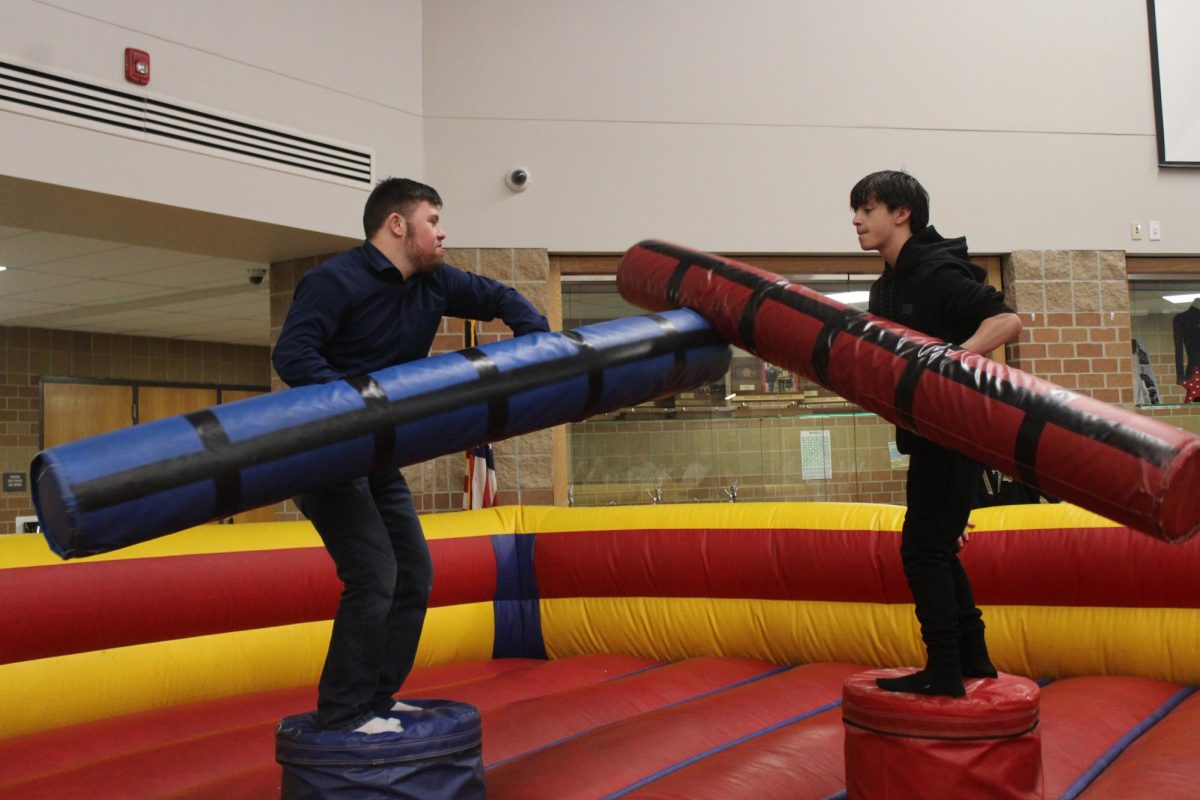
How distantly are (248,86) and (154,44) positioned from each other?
420mm

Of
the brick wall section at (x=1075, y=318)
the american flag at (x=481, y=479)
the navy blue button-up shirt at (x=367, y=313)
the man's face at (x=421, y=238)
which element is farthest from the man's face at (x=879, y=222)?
the brick wall section at (x=1075, y=318)

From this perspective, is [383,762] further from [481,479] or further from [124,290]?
[124,290]

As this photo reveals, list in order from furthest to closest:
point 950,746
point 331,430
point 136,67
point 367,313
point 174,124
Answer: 1. point 174,124
2. point 136,67
3. point 367,313
4. point 950,746
5. point 331,430

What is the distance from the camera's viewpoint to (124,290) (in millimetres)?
7504

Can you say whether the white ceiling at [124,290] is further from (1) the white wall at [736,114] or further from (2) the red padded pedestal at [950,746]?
(2) the red padded pedestal at [950,746]

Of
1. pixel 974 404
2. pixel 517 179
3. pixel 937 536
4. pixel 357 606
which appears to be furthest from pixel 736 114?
pixel 357 606

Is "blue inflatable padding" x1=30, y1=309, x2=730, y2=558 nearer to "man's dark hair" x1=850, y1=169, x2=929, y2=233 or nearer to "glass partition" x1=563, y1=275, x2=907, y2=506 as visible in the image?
"man's dark hair" x1=850, y1=169, x2=929, y2=233

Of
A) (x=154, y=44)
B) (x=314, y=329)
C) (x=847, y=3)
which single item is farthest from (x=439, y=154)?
(x=314, y=329)

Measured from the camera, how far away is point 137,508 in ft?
5.40

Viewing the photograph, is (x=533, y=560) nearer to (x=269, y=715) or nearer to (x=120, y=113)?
(x=269, y=715)

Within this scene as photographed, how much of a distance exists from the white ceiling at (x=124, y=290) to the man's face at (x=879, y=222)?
4.52 m

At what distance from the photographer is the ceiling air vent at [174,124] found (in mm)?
4020

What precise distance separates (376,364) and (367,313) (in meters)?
0.10

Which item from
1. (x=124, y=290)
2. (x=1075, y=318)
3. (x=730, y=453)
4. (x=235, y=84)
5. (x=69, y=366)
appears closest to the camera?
(x=235, y=84)
